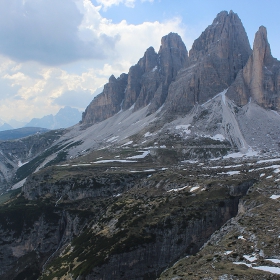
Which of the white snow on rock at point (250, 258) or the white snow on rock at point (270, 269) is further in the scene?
the white snow on rock at point (250, 258)

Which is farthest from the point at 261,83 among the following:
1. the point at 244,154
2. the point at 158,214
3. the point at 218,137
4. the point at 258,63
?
the point at 158,214

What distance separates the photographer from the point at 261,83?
194 m

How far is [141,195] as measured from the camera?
284 ft

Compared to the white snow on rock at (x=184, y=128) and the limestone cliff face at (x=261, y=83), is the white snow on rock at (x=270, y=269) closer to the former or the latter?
the white snow on rock at (x=184, y=128)

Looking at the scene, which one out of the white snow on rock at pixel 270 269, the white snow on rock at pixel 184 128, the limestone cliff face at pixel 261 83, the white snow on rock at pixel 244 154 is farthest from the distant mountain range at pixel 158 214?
the limestone cliff face at pixel 261 83

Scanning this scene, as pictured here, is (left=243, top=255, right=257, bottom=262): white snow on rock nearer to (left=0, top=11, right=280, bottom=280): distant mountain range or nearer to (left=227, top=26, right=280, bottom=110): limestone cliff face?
(left=0, top=11, right=280, bottom=280): distant mountain range

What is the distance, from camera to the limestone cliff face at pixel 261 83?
19125 centimetres

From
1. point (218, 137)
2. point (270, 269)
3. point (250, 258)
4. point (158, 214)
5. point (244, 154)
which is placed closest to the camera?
point (270, 269)

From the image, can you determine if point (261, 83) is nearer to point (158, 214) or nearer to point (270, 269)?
point (158, 214)

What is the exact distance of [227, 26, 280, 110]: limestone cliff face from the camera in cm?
19125

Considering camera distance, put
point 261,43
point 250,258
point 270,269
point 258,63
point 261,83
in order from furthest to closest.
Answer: point 261,43, point 258,63, point 261,83, point 250,258, point 270,269

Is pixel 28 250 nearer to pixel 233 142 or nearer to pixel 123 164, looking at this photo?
pixel 123 164

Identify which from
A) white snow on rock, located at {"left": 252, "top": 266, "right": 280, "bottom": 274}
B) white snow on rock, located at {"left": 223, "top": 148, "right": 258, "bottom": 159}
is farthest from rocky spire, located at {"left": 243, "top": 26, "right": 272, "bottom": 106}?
white snow on rock, located at {"left": 252, "top": 266, "right": 280, "bottom": 274}

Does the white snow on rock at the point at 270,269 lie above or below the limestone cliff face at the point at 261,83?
below
